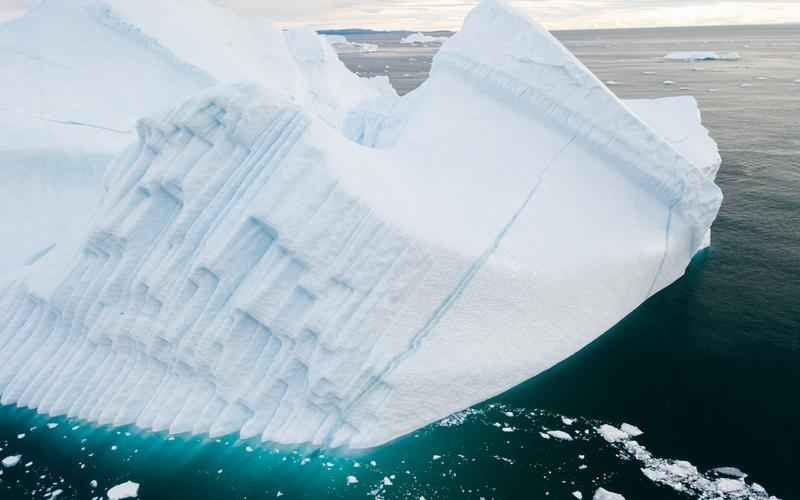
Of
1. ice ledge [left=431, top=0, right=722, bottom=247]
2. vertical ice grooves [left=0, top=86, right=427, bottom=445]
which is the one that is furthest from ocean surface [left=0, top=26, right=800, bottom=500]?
ice ledge [left=431, top=0, right=722, bottom=247]

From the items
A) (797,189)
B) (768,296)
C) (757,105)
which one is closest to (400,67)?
(757,105)

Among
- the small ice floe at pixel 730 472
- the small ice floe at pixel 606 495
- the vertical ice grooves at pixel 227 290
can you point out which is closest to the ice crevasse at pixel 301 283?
the vertical ice grooves at pixel 227 290

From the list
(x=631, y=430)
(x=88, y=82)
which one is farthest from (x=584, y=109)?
(x=88, y=82)

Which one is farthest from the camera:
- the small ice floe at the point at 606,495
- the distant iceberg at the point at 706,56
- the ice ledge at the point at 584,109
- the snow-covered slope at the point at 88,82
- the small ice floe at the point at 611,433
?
the distant iceberg at the point at 706,56

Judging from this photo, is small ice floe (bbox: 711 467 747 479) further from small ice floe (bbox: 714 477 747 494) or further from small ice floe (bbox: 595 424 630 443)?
small ice floe (bbox: 595 424 630 443)

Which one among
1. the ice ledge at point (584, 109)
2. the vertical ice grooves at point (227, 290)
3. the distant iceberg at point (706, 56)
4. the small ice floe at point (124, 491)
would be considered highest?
the distant iceberg at point (706, 56)

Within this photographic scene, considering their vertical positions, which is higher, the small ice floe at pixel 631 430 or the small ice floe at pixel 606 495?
Answer: the small ice floe at pixel 631 430

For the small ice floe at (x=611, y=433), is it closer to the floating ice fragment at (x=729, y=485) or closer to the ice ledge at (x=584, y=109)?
the floating ice fragment at (x=729, y=485)
